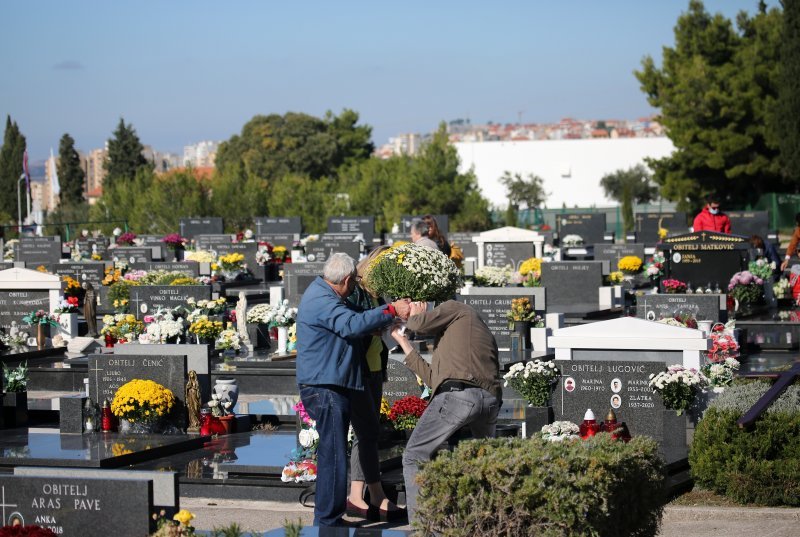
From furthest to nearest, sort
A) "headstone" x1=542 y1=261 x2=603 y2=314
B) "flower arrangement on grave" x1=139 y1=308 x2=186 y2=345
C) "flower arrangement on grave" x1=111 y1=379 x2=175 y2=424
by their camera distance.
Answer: "headstone" x1=542 y1=261 x2=603 y2=314, "flower arrangement on grave" x1=139 y1=308 x2=186 y2=345, "flower arrangement on grave" x1=111 y1=379 x2=175 y2=424

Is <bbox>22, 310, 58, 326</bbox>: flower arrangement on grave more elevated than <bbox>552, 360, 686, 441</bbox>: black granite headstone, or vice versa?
→ <bbox>22, 310, 58, 326</bbox>: flower arrangement on grave

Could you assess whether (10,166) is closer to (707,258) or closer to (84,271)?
(84,271)

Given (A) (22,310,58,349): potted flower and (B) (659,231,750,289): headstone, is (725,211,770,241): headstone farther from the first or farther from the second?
(A) (22,310,58,349): potted flower

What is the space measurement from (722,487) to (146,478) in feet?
16.5

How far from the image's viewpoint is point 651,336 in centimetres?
1259

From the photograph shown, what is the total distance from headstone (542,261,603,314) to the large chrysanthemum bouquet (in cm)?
1532

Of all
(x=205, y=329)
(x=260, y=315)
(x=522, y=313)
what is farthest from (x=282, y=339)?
(x=522, y=313)

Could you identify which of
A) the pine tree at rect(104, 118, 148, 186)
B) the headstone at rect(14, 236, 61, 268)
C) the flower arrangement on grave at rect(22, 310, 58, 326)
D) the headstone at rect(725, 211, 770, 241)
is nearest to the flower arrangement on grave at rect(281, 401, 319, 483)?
the flower arrangement on grave at rect(22, 310, 58, 326)

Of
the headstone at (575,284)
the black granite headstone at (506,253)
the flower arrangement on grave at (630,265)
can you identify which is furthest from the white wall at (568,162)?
the headstone at (575,284)

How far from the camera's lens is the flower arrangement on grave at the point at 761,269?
21672 millimetres

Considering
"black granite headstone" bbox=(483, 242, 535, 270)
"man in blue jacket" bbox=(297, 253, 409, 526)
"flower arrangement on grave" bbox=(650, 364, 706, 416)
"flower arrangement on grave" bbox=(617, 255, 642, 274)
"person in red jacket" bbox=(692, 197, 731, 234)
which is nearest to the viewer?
"man in blue jacket" bbox=(297, 253, 409, 526)

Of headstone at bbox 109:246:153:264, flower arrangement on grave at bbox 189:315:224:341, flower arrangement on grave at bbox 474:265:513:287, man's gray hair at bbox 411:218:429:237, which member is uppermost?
man's gray hair at bbox 411:218:429:237

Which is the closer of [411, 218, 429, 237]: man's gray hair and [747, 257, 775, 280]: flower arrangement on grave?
[411, 218, 429, 237]: man's gray hair

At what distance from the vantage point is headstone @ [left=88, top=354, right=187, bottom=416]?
12.7m
